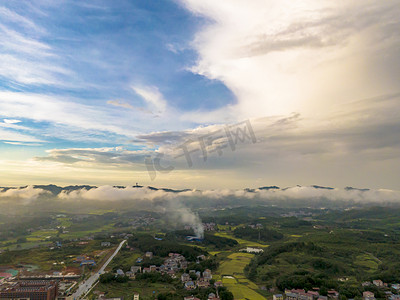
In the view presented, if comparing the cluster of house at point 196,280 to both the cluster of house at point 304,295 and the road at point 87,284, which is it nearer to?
the cluster of house at point 304,295

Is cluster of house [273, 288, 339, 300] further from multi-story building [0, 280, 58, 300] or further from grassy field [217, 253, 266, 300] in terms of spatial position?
multi-story building [0, 280, 58, 300]

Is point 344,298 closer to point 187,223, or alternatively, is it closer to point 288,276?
point 288,276

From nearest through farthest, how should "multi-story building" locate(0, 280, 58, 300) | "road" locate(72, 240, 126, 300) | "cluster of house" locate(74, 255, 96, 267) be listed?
"multi-story building" locate(0, 280, 58, 300) < "road" locate(72, 240, 126, 300) < "cluster of house" locate(74, 255, 96, 267)

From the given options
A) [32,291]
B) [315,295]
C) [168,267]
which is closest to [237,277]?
[168,267]

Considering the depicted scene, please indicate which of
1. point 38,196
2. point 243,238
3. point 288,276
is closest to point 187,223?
point 243,238

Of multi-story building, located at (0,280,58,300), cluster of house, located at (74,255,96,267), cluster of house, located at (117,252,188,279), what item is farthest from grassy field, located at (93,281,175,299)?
cluster of house, located at (74,255,96,267)

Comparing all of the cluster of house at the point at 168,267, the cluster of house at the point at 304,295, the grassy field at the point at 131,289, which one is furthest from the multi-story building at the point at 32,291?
the cluster of house at the point at 304,295
